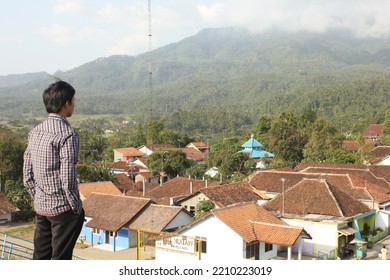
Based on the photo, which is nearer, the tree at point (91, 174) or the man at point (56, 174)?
the man at point (56, 174)

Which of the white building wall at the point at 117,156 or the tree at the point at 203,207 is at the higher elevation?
the tree at the point at 203,207

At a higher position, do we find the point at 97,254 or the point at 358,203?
the point at 358,203

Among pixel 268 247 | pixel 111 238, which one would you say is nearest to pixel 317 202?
pixel 268 247

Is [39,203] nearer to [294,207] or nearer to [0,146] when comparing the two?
[294,207]

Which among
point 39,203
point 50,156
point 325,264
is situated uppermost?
point 50,156

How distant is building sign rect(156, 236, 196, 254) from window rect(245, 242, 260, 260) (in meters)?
7.88

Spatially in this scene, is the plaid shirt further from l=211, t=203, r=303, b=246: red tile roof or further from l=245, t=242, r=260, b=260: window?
l=245, t=242, r=260, b=260: window

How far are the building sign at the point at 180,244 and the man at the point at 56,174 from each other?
265 cm

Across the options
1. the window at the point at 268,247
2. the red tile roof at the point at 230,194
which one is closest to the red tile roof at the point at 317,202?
the red tile roof at the point at 230,194

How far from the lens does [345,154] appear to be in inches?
1249

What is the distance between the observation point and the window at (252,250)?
1351 centimetres

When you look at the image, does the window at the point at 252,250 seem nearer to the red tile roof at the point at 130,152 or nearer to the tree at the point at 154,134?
the red tile roof at the point at 130,152

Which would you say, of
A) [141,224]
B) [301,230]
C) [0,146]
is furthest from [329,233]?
[0,146]

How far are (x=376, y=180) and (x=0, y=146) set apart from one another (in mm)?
21666
